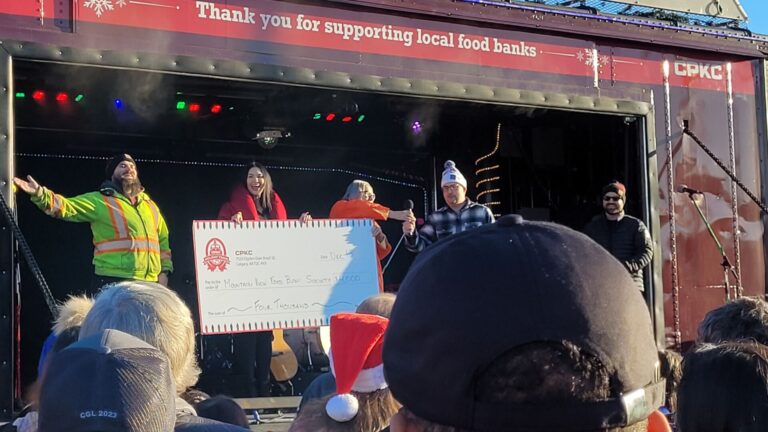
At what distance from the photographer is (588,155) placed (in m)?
6.64

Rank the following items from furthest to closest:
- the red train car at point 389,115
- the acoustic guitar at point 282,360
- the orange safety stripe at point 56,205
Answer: the acoustic guitar at point 282,360, the orange safety stripe at point 56,205, the red train car at point 389,115

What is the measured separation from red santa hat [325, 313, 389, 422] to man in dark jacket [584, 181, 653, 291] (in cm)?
378

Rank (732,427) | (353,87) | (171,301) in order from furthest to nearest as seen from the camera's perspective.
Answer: (353,87), (171,301), (732,427)

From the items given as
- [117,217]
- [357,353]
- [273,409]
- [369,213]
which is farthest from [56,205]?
[357,353]

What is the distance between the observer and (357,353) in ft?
6.55

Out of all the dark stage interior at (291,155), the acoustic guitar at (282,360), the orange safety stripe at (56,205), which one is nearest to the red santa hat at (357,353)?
the orange safety stripe at (56,205)

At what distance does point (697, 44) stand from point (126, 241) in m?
3.91

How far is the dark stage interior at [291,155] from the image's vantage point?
19.9 feet

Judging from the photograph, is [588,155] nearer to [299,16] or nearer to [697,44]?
[697,44]

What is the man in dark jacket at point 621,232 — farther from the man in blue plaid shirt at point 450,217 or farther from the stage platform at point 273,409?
the stage platform at point 273,409

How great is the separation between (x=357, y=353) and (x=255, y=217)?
3645 millimetres

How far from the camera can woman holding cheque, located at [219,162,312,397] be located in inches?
217

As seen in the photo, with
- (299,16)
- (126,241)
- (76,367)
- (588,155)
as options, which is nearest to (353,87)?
(299,16)

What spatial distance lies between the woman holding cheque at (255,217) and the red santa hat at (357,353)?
11.0 ft
